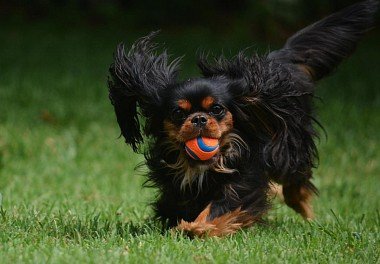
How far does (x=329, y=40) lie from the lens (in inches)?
251

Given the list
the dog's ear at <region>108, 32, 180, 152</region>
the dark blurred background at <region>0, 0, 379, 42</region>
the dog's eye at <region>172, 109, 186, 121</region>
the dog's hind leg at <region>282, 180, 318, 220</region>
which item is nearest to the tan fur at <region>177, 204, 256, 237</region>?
the dog's eye at <region>172, 109, 186, 121</region>

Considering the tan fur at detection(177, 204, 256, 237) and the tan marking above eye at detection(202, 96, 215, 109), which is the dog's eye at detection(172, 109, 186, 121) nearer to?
the tan marking above eye at detection(202, 96, 215, 109)

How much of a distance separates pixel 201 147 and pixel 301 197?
1854 mm

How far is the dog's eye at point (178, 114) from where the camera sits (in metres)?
5.01

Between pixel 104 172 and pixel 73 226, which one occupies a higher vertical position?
pixel 73 226

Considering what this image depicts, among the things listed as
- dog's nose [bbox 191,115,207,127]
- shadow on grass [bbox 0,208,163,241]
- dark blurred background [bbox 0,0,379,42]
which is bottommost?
shadow on grass [bbox 0,208,163,241]

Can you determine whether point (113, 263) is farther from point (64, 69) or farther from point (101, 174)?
point (64, 69)

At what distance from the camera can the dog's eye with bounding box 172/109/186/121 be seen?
197 inches

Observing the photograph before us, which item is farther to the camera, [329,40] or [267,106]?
[329,40]

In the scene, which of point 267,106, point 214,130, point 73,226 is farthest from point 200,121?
point 73,226

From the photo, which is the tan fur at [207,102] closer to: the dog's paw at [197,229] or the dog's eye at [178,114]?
the dog's eye at [178,114]

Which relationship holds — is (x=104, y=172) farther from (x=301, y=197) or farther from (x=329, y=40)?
(x=329, y=40)

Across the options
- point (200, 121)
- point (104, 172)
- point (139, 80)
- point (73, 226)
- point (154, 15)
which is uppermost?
point (154, 15)

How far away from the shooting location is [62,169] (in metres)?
8.08
